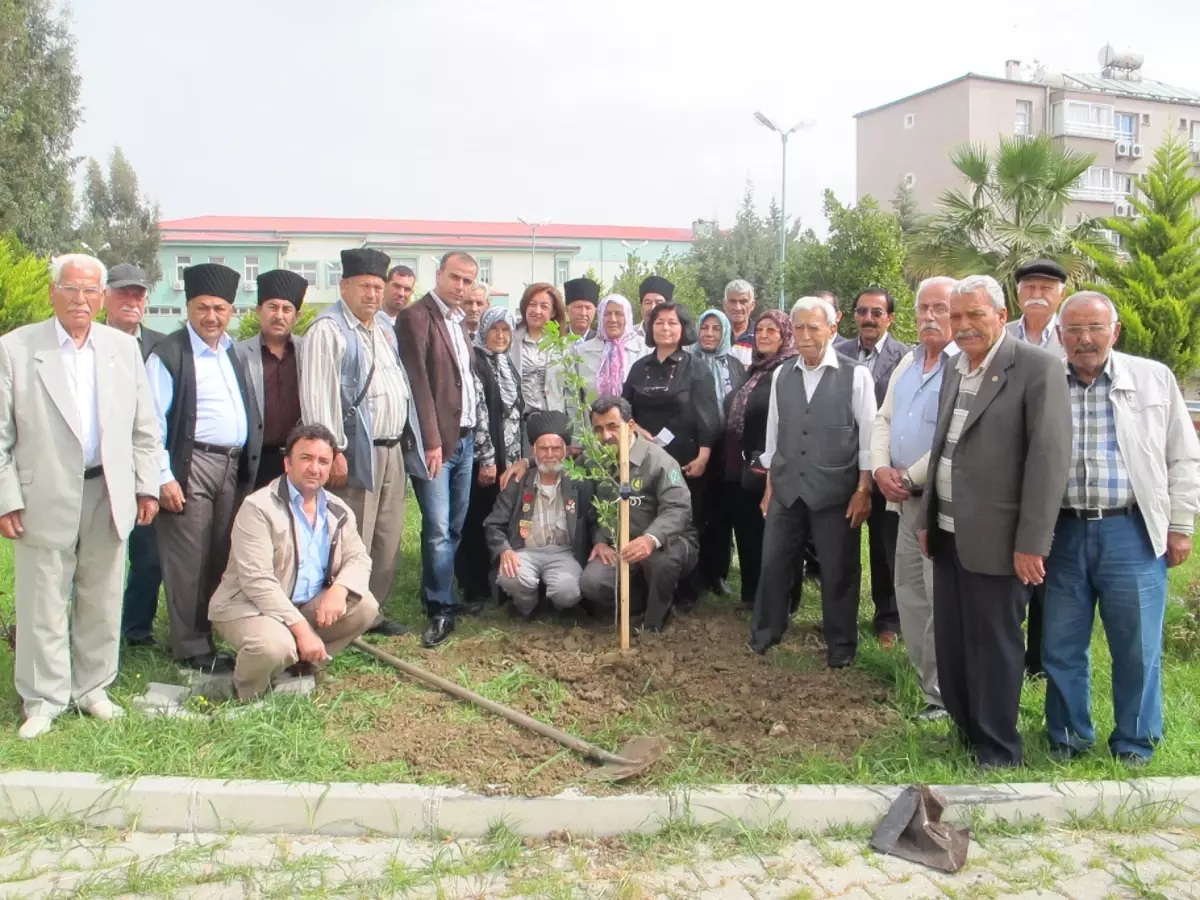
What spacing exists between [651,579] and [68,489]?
301cm

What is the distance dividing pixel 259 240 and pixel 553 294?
4855 cm

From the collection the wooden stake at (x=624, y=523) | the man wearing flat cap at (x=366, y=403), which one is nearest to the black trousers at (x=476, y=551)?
the man wearing flat cap at (x=366, y=403)

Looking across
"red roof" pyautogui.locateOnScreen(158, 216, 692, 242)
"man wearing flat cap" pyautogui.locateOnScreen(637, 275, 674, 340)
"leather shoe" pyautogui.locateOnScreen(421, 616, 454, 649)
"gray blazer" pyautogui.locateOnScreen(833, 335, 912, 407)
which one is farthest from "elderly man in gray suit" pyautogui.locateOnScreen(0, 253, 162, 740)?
"red roof" pyautogui.locateOnScreen(158, 216, 692, 242)

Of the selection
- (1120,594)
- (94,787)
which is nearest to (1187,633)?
(1120,594)

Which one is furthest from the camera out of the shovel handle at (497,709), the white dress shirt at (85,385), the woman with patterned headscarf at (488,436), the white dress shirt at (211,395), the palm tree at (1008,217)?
the palm tree at (1008,217)

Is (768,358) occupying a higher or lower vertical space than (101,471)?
higher

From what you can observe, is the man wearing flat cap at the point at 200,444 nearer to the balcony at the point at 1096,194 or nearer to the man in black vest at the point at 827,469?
the man in black vest at the point at 827,469

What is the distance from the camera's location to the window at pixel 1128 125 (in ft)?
135

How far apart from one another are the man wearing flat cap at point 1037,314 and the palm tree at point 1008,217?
11911mm

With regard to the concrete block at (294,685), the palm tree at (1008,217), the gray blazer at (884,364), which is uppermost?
the palm tree at (1008,217)

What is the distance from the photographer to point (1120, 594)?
3850mm

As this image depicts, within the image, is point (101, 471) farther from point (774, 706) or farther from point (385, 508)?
point (774, 706)

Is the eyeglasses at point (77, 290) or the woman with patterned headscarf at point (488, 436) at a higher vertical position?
the eyeglasses at point (77, 290)

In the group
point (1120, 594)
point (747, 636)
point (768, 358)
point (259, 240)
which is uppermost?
point (259, 240)
